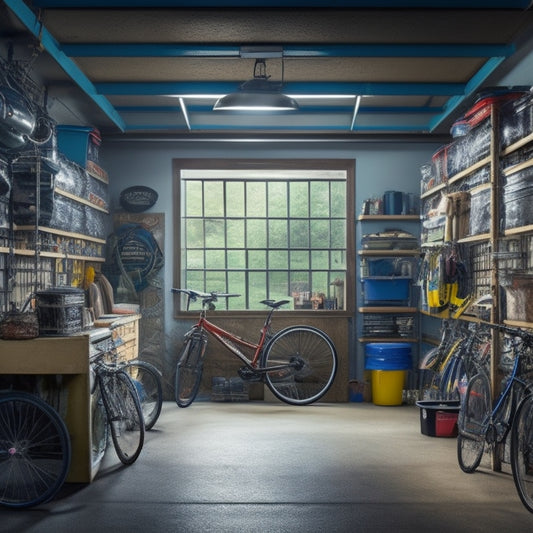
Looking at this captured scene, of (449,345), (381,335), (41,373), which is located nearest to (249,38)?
(41,373)

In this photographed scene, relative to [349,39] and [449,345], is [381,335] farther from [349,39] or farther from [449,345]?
[349,39]

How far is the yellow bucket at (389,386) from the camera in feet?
25.8

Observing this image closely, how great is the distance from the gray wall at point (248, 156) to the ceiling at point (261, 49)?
31.4 inches

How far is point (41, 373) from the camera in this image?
14.7 ft

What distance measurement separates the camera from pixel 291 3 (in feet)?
15.6

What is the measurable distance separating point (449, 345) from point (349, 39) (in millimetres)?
3014

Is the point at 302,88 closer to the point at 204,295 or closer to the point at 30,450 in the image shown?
the point at 204,295

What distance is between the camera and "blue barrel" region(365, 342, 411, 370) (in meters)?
7.80

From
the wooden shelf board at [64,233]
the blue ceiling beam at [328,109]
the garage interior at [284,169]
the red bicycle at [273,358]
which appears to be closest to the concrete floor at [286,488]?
the garage interior at [284,169]

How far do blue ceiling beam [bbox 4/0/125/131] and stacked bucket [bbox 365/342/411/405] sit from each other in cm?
386

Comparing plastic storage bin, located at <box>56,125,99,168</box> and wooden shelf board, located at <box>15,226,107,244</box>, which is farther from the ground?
plastic storage bin, located at <box>56,125,99,168</box>

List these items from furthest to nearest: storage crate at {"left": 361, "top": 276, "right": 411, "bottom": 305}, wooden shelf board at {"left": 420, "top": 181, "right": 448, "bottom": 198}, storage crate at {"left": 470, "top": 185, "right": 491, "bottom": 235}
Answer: storage crate at {"left": 361, "top": 276, "right": 411, "bottom": 305} → wooden shelf board at {"left": 420, "top": 181, "right": 448, "bottom": 198} → storage crate at {"left": 470, "top": 185, "right": 491, "bottom": 235}

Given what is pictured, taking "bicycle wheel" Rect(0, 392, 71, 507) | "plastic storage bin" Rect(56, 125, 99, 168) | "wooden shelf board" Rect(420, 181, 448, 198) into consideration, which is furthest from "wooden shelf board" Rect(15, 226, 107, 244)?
"wooden shelf board" Rect(420, 181, 448, 198)

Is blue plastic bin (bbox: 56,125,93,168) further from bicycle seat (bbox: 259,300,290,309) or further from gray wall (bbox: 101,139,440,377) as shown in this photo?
bicycle seat (bbox: 259,300,290,309)
